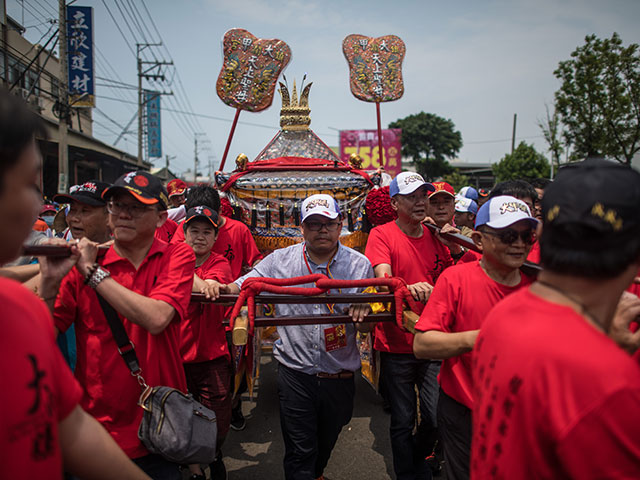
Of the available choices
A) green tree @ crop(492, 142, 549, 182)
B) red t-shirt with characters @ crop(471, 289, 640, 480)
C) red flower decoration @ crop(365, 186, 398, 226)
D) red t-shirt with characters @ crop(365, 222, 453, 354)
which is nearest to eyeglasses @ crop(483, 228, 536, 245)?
red t-shirt with characters @ crop(471, 289, 640, 480)

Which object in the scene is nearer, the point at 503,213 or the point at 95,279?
the point at 95,279

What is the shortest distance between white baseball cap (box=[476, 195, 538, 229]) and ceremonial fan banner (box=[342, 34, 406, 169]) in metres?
4.06

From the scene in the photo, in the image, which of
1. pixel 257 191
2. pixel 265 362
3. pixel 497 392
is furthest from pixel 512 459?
pixel 265 362

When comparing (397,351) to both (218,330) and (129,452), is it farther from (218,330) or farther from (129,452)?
(129,452)

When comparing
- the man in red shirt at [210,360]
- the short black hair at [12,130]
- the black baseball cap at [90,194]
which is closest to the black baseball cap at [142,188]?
the black baseball cap at [90,194]

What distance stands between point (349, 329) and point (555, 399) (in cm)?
193

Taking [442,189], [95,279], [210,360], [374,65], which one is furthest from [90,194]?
[374,65]

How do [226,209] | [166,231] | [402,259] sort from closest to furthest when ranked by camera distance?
[402,259]
[166,231]
[226,209]

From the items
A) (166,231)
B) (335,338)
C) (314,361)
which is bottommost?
(314,361)

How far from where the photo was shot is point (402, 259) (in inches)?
127

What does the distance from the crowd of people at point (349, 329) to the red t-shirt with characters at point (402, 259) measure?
1 centimetres

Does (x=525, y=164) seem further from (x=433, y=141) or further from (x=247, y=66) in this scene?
(x=247, y=66)

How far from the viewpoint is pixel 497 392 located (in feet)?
3.40

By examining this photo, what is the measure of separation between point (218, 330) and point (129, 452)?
1202 millimetres
